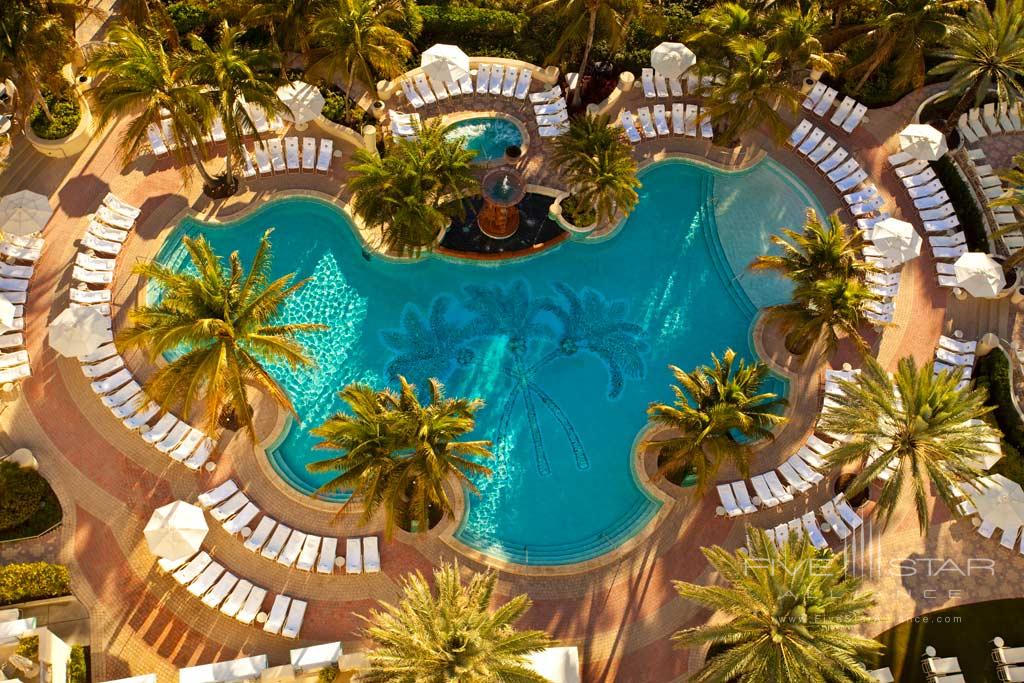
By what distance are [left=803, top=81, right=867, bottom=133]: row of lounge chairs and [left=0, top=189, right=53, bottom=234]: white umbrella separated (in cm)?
2936

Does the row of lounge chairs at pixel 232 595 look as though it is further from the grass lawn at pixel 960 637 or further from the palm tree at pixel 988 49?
the palm tree at pixel 988 49

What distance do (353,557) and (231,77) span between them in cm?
1632

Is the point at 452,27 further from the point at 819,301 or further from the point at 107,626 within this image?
the point at 107,626

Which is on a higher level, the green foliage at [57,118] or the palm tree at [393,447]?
the green foliage at [57,118]

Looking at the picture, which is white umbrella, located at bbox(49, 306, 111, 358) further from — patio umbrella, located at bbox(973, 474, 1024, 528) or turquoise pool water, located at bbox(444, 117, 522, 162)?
patio umbrella, located at bbox(973, 474, 1024, 528)

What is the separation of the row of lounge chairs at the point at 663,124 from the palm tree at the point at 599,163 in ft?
12.2

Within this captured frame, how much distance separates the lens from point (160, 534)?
2355 centimetres

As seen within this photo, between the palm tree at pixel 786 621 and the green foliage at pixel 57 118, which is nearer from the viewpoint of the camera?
the palm tree at pixel 786 621

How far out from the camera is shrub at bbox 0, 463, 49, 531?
24.6 m

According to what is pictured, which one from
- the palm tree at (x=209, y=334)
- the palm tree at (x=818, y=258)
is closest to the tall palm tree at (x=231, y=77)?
the palm tree at (x=209, y=334)

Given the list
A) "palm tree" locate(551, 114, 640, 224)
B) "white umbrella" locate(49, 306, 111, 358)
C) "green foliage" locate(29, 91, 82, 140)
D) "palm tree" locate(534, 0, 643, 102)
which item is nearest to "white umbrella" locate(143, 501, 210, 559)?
"white umbrella" locate(49, 306, 111, 358)

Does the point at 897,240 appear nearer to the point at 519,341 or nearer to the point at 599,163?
the point at 599,163

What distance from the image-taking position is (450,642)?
67.6 feet

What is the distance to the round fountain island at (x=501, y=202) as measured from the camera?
94.6 ft
